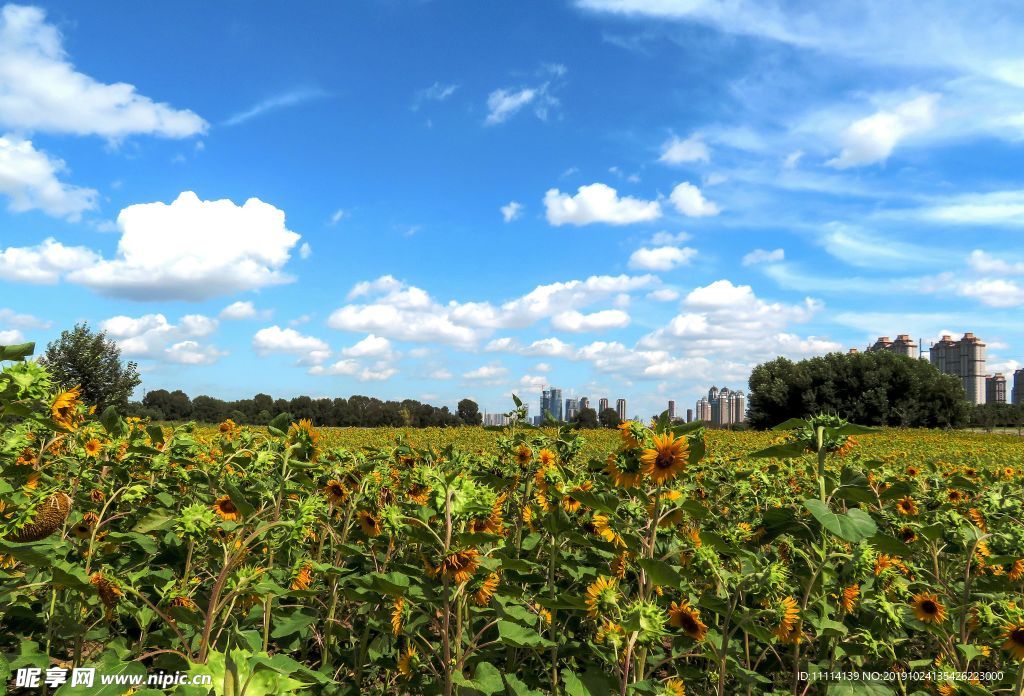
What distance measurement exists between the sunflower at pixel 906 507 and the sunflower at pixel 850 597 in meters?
1.51

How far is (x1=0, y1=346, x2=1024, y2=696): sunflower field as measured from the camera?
211cm

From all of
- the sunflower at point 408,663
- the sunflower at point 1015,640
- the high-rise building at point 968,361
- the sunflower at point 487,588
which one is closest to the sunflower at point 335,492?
the sunflower at point 408,663

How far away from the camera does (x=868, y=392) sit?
47438 millimetres

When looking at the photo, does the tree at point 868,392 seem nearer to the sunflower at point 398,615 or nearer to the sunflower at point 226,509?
the sunflower at point 398,615

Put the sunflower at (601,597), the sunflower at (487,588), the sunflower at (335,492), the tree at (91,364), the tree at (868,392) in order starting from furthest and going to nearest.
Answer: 1. the tree at (868,392)
2. the tree at (91,364)
3. the sunflower at (335,492)
4. the sunflower at (487,588)
5. the sunflower at (601,597)

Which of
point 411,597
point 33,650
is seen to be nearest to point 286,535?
point 411,597

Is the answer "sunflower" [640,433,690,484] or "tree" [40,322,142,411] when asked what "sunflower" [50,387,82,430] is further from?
"tree" [40,322,142,411]

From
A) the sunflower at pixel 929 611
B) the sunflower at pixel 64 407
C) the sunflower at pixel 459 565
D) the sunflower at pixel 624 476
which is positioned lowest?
the sunflower at pixel 929 611

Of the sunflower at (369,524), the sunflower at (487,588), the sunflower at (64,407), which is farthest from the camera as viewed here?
the sunflower at (369,524)

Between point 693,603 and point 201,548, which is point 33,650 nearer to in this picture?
point 201,548

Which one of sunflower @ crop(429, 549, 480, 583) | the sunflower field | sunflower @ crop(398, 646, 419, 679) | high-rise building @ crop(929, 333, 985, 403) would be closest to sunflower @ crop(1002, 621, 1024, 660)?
the sunflower field

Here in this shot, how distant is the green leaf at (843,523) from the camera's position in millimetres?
1864

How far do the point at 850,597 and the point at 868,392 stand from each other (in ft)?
170

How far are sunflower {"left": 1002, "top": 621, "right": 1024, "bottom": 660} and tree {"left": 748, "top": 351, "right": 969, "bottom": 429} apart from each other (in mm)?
48947
